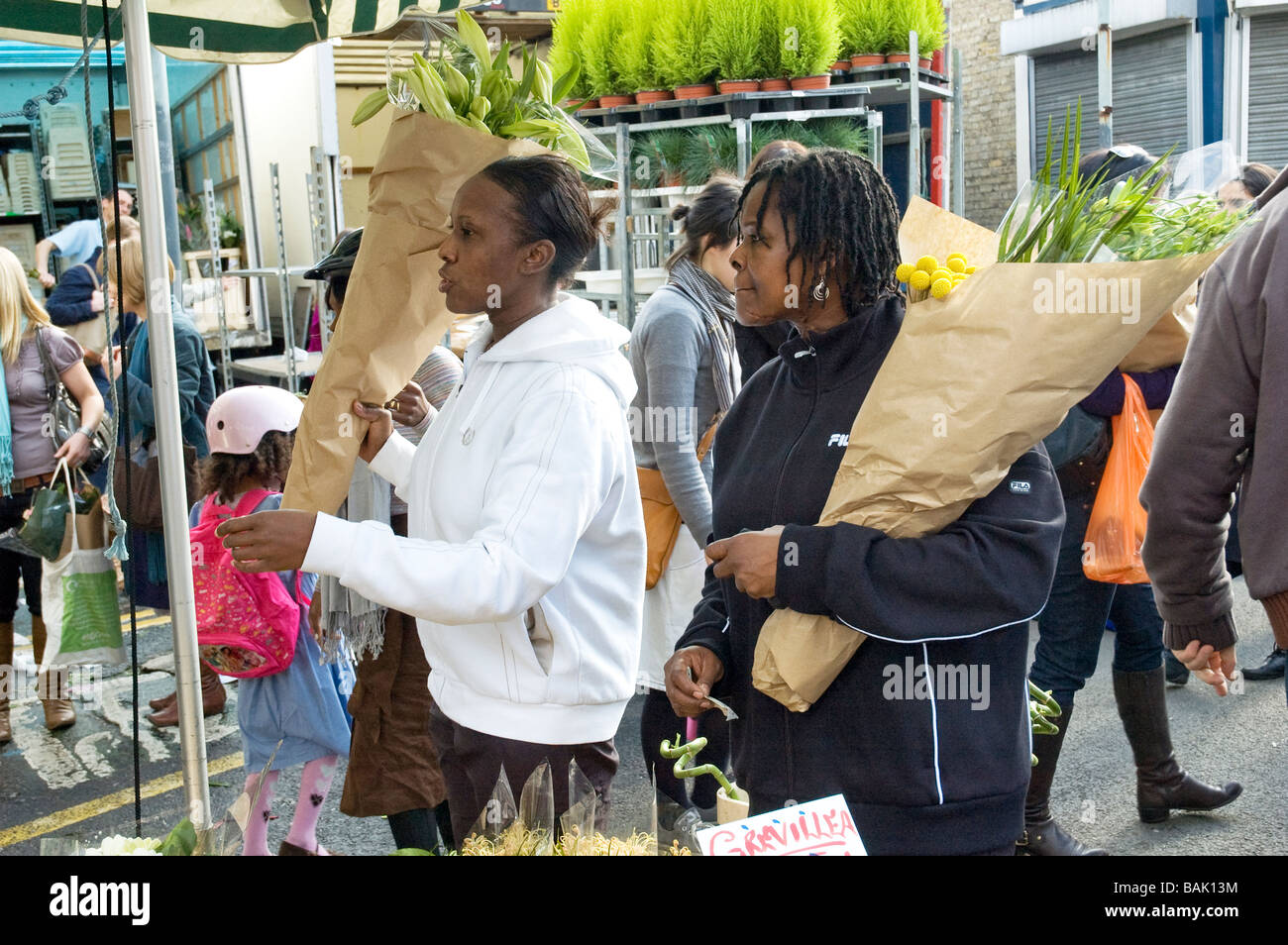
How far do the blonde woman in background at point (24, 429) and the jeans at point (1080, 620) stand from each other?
142 inches

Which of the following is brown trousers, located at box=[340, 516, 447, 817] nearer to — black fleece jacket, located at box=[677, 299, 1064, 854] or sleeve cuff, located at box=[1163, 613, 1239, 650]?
black fleece jacket, located at box=[677, 299, 1064, 854]

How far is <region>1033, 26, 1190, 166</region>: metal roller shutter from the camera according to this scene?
39.3 ft

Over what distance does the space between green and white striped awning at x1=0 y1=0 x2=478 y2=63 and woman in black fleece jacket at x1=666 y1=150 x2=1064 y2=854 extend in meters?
1.58

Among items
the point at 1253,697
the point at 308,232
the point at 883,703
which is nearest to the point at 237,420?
the point at 883,703

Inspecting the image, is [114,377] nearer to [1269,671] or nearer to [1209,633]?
[1209,633]

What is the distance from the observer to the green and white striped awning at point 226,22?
301 centimetres

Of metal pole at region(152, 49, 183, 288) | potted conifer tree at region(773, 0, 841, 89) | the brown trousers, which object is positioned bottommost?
the brown trousers

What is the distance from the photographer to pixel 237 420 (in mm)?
3318

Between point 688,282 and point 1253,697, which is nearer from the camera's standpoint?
point 688,282

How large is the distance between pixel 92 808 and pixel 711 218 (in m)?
2.85

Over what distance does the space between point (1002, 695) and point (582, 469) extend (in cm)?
75

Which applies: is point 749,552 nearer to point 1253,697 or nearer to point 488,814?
point 488,814

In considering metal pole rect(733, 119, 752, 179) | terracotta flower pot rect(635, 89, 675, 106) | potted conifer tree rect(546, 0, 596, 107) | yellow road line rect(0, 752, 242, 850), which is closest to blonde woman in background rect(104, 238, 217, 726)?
yellow road line rect(0, 752, 242, 850)

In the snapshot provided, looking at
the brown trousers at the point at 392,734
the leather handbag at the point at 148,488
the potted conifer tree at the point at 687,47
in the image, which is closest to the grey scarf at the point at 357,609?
the brown trousers at the point at 392,734
